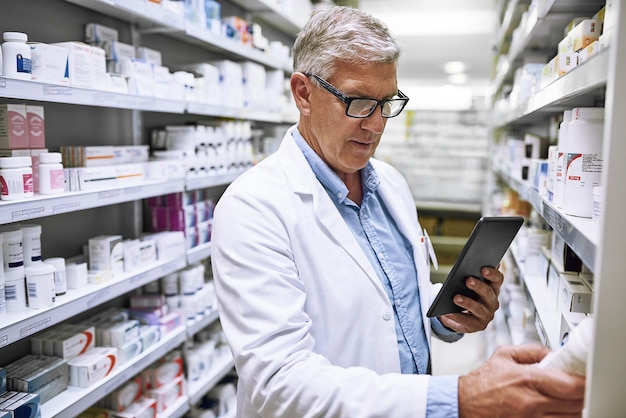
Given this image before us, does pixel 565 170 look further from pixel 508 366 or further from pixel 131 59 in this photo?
pixel 131 59

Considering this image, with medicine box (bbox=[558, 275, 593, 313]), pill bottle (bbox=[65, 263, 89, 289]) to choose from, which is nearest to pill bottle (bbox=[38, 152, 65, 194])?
pill bottle (bbox=[65, 263, 89, 289])

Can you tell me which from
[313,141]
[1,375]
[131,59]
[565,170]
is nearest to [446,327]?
[565,170]

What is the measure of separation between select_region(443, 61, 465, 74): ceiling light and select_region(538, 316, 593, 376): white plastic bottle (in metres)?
9.59

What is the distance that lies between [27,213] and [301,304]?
96 cm

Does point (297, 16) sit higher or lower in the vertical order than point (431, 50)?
lower

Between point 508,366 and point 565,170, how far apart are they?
64 centimetres

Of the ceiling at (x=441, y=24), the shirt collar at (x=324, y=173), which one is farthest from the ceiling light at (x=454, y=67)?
the shirt collar at (x=324, y=173)

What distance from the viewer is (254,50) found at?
130 inches

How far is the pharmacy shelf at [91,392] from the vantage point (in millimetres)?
1834

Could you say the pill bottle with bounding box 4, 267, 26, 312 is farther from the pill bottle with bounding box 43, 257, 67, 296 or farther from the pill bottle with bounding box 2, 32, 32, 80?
the pill bottle with bounding box 2, 32, 32, 80

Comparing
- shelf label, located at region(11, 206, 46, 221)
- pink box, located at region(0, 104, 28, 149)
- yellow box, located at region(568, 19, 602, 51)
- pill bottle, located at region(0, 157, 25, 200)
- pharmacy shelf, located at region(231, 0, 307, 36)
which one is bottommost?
shelf label, located at region(11, 206, 46, 221)

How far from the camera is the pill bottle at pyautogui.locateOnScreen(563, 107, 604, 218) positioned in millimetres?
1294

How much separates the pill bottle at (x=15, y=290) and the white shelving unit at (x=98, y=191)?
3cm

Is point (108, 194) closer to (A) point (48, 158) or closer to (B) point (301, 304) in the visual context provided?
(A) point (48, 158)
